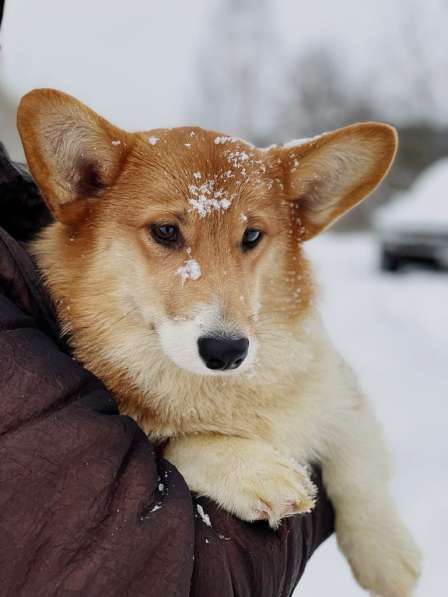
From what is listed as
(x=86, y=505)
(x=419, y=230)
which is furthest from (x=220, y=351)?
(x=419, y=230)

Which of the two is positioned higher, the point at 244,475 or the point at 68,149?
the point at 68,149

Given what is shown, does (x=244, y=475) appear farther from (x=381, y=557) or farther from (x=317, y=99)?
(x=317, y=99)

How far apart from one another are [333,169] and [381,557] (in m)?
1.24

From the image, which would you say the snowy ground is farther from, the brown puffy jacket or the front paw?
the brown puffy jacket

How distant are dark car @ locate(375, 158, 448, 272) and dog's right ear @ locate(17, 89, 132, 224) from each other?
10251 millimetres

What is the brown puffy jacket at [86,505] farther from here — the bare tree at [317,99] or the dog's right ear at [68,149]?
the bare tree at [317,99]

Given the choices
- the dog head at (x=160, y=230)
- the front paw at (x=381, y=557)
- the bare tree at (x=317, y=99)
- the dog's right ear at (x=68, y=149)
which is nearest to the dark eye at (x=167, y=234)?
the dog head at (x=160, y=230)

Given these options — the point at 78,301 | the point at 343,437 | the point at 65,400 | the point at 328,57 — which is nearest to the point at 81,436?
the point at 65,400

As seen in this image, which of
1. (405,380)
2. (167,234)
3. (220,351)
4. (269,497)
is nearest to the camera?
(269,497)

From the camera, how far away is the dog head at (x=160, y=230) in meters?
1.95

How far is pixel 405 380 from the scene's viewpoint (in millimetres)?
6480

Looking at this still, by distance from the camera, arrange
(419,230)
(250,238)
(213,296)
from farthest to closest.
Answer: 1. (419,230)
2. (250,238)
3. (213,296)

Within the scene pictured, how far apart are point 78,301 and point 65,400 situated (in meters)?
0.66

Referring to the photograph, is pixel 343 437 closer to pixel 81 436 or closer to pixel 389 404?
pixel 81 436
